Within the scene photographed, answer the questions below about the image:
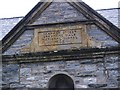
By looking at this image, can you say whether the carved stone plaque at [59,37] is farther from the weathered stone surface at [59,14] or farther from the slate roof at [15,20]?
the slate roof at [15,20]

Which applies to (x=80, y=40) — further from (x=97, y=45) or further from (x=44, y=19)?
(x=44, y=19)

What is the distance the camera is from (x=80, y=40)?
12.2 meters

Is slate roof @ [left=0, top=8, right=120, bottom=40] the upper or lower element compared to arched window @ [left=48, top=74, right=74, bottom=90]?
upper

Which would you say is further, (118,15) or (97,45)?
(118,15)

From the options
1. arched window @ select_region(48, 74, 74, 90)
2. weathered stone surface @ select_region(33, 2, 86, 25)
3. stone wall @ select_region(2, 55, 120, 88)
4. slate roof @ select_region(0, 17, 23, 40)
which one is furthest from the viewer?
slate roof @ select_region(0, 17, 23, 40)

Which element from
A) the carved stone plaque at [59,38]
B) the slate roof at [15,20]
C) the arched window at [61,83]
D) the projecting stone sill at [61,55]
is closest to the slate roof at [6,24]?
the slate roof at [15,20]

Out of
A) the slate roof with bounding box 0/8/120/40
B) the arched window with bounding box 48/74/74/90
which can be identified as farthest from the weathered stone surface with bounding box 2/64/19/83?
the slate roof with bounding box 0/8/120/40

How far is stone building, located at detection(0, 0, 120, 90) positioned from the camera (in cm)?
1181

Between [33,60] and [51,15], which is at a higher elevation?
[51,15]

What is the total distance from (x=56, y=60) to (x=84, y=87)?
136 centimetres

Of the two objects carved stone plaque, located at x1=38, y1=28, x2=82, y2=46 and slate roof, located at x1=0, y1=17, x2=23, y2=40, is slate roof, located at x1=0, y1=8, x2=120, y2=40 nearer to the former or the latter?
slate roof, located at x1=0, y1=17, x2=23, y2=40

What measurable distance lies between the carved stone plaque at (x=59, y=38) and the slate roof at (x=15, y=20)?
1588mm

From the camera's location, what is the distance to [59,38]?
12430 mm

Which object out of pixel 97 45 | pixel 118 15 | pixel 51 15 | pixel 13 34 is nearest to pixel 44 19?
pixel 51 15
